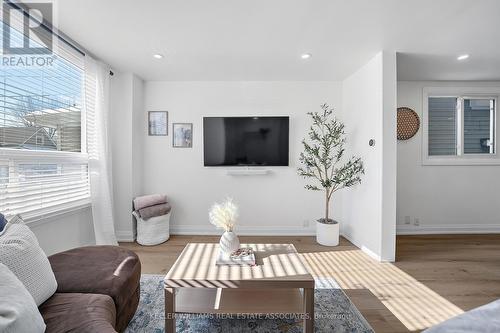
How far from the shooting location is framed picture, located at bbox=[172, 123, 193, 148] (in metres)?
3.53

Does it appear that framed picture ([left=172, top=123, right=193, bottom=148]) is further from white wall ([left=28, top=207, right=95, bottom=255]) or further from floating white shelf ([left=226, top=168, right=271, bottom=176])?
white wall ([left=28, top=207, right=95, bottom=255])

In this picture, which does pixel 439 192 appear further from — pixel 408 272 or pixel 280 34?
pixel 280 34

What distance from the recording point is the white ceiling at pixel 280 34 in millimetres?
1853

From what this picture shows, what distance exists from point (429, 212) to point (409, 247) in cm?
96

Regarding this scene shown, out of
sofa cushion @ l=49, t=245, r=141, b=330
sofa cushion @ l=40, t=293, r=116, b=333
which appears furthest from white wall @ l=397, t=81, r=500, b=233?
sofa cushion @ l=40, t=293, r=116, b=333

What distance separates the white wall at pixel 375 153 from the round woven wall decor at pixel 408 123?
0.89 m

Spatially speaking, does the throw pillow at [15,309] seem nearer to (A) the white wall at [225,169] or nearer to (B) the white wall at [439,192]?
(A) the white wall at [225,169]

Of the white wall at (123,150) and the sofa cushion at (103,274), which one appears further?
the white wall at (123,150)

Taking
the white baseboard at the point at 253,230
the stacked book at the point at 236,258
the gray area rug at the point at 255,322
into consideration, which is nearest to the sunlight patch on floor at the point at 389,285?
the gray area rug at the point at 255,322

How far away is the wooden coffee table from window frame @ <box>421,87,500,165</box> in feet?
10.6

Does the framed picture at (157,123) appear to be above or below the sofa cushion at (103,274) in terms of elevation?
above

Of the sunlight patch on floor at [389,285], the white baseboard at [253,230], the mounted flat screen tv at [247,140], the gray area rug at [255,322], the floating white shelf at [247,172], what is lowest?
the gray area rug at [255,322]

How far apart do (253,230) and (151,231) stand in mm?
1473

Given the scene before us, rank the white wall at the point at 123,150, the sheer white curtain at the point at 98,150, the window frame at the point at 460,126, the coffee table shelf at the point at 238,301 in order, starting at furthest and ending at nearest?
the window frame at the point at 460,126
the white wall at the point at 123,150
the sheer white curtain at the point at 98,150
the coffee table shelf at the point at 238,301
